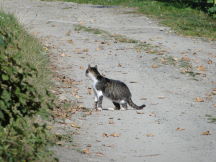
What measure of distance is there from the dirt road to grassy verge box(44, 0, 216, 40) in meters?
0.66

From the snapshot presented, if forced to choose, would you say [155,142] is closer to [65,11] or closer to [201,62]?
[201,62]

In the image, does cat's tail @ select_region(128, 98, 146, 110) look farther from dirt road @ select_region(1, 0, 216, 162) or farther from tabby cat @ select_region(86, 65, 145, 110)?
dirt road @ select_region(1, 0, 216, 162)

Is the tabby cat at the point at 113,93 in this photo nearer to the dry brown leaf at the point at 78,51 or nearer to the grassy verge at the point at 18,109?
the grassy verge at the point at 18,109

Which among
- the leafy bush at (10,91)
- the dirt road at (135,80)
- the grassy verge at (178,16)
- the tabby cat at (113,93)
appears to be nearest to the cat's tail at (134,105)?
the tabby cat at (113,93)

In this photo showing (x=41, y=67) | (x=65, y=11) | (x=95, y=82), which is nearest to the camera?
(x=95, y=82)

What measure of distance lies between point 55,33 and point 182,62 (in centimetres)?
626

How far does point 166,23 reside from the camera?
23.7 m

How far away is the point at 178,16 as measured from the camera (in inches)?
1014

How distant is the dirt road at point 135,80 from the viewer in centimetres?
930

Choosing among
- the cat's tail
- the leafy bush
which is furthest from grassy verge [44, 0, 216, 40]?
the leafy bush

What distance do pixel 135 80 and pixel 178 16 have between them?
11.9 metres

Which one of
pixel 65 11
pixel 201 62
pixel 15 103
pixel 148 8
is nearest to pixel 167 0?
pixel 148 8

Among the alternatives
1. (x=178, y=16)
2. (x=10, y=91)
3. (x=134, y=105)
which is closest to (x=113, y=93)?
(x=134, y=105)

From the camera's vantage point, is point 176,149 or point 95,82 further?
point 95,82
